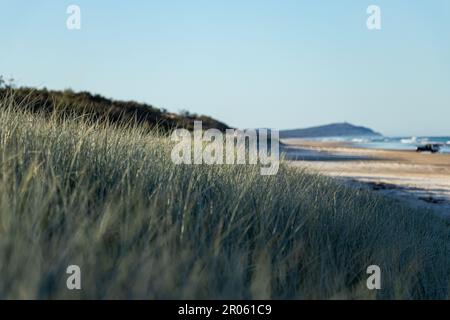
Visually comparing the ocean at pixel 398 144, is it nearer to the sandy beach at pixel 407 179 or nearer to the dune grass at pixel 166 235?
the sandy beach at pixel 407 179

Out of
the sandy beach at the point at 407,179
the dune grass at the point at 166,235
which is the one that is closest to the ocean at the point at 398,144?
the sandy beach at the point at 407,179

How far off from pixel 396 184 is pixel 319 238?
1131 cm

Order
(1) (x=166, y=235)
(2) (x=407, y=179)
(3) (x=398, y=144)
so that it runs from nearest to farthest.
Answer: (1) (x=166, y=235) → (2) (x=407, y=179) → (3) (x=398, y=144)

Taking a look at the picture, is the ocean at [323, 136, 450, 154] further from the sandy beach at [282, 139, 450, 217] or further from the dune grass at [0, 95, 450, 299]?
the dune grass at [0, 95, 450, 299]

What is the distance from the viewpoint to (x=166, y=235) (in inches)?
154

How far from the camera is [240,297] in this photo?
3434 millimetres

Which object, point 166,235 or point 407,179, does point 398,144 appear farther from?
point 166,235

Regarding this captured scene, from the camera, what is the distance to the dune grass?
3346 millimetres

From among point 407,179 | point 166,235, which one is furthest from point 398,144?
point 166,235

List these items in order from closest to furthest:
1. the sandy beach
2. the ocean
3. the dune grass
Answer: the dune grass, the sandy beach, the ocean

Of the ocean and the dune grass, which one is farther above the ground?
the ocean

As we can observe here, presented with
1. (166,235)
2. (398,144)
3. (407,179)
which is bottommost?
(166,235)

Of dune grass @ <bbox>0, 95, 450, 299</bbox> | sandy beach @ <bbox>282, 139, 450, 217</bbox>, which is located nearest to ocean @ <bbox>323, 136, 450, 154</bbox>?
sandy beach @ <bbox>282, 139, 450, 217</bbox>

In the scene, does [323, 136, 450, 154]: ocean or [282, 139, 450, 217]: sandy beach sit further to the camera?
[323, 136, 450, 154]: ocean
